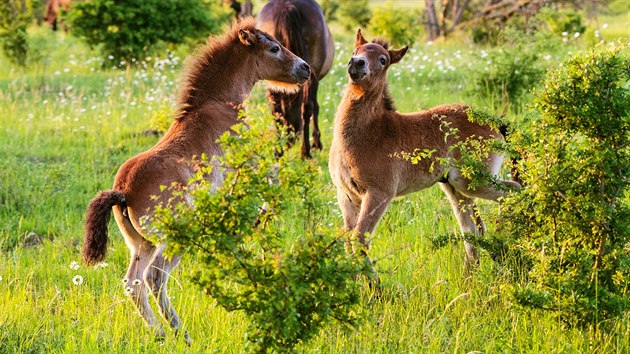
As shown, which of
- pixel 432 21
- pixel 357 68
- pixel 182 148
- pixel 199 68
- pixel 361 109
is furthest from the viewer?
pixel 432 21

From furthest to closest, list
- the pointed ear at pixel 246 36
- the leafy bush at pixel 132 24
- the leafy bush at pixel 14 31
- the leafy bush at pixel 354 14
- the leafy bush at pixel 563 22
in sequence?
the leafy bush at pixel 354 14 → the leafy bush at pixel 563 22 → the leafy bush at pixel 14 31 → the leafy bush at pixel 132 24 → the pointed ear at pixel 246 36

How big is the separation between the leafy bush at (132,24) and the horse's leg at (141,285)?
10.9 m

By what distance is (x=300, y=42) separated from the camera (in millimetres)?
10273

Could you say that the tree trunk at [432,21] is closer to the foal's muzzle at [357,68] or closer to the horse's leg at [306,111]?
the horse's leg at [306,111]

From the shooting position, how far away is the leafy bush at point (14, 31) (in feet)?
54.8

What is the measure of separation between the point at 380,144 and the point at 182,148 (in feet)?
4.79

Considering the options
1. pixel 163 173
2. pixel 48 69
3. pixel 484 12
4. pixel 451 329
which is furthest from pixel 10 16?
pixel 451 329

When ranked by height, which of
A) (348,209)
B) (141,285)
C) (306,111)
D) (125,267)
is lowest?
(125,267)

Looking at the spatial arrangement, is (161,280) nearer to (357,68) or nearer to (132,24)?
(357,68)

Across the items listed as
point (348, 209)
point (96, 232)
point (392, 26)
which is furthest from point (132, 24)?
point (96, 232)

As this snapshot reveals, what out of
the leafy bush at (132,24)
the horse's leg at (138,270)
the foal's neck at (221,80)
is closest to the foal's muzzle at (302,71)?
the foal's neck at (221,80)

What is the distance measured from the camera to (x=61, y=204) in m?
8.60

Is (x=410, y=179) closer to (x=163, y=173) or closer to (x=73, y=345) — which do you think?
(x=163, y=173)

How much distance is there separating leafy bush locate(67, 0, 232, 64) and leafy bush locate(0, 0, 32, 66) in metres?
1.29
